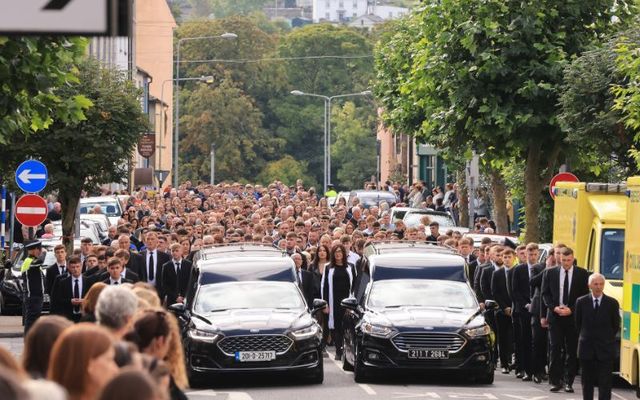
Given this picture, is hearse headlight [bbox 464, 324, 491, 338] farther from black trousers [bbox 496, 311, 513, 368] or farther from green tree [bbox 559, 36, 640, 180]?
green tree [bbox 559, 36, 640, 180]

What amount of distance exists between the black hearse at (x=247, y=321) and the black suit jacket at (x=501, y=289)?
9.50 feet

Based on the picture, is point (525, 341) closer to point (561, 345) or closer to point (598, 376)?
point (561, 345)

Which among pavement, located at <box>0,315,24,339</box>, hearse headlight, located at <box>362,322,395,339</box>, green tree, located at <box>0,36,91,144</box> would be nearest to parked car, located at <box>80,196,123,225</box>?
pavement, located at <box>0,315,24,339</box>

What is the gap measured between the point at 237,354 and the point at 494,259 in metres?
5.00

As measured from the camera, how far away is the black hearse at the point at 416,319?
822 inches

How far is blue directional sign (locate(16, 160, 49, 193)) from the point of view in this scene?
99.0 feet

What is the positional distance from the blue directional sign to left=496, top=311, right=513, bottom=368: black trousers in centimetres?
977

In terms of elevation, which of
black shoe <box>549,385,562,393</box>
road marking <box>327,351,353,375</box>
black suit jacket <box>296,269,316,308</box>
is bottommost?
road marking <box>327,351,353,375</box>

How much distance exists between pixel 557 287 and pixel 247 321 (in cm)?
382

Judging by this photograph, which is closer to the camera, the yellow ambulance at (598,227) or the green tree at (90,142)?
the yellow ambulance at (598,227)

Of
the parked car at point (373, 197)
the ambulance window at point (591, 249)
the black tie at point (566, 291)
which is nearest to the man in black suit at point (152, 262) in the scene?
the ambulance window at point (591, 249)

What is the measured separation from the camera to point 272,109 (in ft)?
429

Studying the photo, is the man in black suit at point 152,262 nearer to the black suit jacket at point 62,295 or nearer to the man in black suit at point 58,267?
the man in black suit at point 58,267

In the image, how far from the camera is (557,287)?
20906 mm
